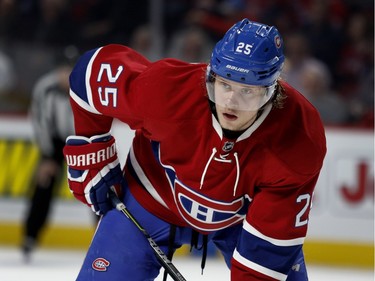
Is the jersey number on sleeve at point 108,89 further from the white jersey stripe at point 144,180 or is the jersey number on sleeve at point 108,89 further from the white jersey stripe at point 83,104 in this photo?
the white jersey stripe at point 144,180

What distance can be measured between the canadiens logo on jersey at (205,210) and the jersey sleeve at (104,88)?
27cm

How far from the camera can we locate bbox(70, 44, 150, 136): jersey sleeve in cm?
298

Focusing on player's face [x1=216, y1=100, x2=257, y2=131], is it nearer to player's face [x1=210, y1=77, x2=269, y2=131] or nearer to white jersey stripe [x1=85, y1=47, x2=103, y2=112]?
player's face [x1=210, y1=77, x2=269, y2=131]

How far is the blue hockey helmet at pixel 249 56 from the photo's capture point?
2635mm

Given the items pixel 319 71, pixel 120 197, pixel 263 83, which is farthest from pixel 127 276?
pixel 319 71

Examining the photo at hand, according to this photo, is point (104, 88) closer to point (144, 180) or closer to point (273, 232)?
point (144, 180)

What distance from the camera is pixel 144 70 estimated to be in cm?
298

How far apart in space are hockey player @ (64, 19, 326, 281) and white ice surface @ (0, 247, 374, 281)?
197 cm

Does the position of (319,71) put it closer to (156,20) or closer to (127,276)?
(156,20)

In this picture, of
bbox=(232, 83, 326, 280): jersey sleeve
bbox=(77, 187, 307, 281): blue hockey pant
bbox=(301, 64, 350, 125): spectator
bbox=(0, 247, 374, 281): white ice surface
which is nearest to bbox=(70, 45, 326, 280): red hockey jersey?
bbox=(232, 83, 326, 280): jersey sleeve

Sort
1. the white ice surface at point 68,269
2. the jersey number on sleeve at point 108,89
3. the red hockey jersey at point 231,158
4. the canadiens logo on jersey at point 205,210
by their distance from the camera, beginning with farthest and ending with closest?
the white ice surface at point 68,269
the jersey number on sleeve at point 108,89
the canadiens logo on jersey at point 205,210
the red hockey jersey at point 231,158

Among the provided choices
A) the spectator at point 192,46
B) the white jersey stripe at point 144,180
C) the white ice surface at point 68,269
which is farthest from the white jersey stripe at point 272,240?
the spectator at point 192,46

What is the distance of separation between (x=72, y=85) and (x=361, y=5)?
10.7 ft

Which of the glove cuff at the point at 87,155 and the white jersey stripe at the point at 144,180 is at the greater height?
the glove cuff at the point at 87,155
